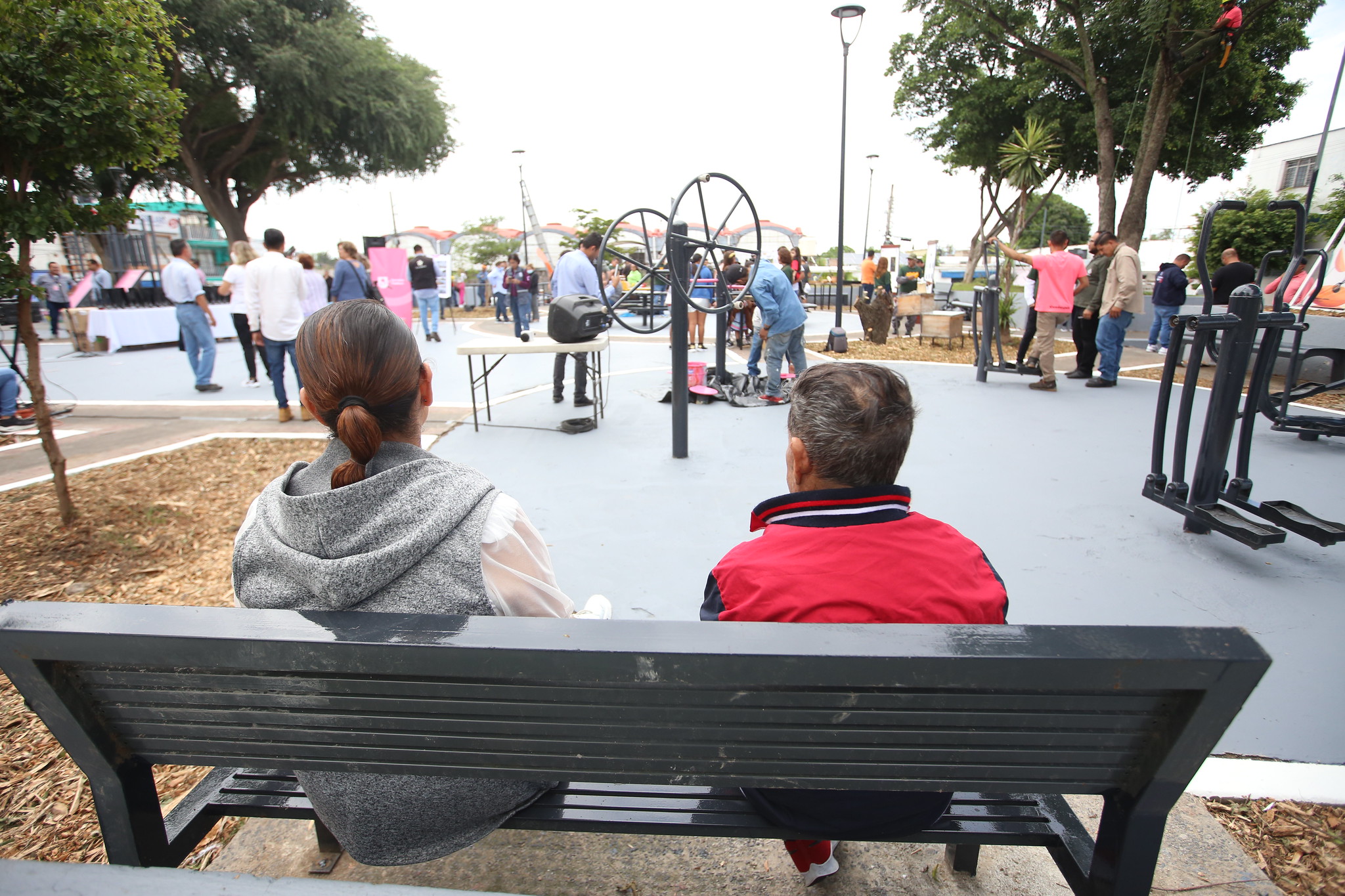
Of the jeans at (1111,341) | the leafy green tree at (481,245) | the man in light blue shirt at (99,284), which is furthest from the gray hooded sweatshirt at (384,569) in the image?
the leafy green tree at (481,245)

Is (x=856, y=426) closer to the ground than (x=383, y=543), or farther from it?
farther from it

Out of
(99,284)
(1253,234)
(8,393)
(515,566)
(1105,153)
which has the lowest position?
(8,393)

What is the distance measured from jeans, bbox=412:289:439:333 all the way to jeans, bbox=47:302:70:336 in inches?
264

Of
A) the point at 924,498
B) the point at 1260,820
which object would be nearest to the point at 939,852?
the point at 1260,820

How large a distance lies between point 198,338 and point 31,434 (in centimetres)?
221

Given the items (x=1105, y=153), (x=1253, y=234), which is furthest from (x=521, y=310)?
(x=1253, y=234)

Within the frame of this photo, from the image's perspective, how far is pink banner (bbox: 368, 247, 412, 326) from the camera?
38.4 feet

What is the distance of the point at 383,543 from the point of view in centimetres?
113

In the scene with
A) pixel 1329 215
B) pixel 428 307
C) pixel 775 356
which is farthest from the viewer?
pixel 428 307

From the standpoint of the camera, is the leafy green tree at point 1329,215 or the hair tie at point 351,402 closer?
the hair tie at point 351,402

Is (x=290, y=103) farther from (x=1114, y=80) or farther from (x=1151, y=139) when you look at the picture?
(x=1114, y=80)

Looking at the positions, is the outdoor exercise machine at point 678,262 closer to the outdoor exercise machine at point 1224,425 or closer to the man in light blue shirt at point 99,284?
the outdoor exercise machine at point 1224,425

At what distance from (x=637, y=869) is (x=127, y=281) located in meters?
18.4

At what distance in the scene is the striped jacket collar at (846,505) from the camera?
3.92 feet
